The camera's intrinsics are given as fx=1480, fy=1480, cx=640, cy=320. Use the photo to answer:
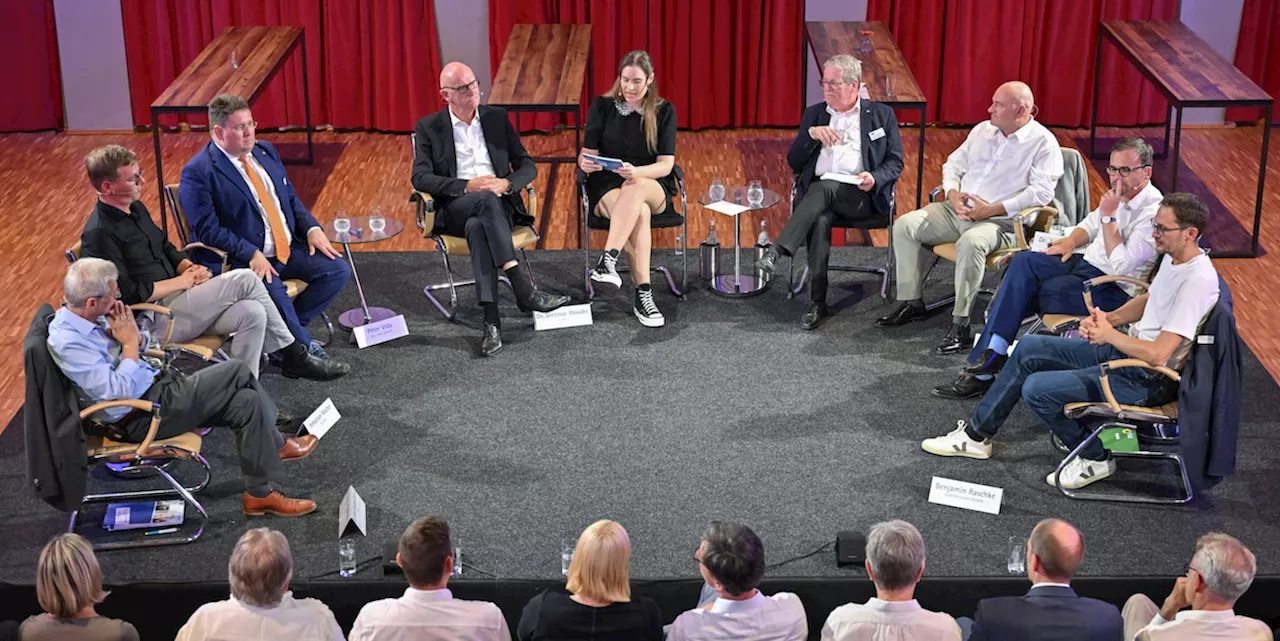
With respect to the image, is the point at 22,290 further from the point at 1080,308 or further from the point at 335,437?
the point at 1080,308

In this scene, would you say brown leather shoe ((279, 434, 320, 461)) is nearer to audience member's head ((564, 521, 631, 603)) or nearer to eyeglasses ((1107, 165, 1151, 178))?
audience member's head ((564, 521, 631, 603))

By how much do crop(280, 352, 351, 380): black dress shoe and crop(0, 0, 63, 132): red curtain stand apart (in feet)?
15.0

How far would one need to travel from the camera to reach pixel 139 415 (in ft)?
15.9

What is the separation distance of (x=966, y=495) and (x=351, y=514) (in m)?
2.06

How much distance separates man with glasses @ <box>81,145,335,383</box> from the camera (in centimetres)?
539

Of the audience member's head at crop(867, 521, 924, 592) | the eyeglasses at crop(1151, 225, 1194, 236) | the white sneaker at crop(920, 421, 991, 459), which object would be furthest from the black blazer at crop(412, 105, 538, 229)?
the audience member's head at crop(867, 521, 924, 592)

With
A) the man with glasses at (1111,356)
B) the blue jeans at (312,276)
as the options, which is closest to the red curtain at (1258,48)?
the man with glasses at (1111,356)

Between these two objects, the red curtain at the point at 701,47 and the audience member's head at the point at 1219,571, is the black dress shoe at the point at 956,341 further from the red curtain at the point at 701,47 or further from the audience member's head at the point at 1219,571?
the red curtain at the point at 701,47

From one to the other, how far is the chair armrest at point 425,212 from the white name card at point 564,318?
1.97 ft

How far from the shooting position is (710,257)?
705 centimetres

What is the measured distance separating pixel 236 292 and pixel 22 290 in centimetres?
206

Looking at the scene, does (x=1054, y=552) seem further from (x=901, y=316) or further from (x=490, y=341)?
(x=490, y=341)

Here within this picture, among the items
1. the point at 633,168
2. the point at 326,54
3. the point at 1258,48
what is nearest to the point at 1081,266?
the point at 633,168

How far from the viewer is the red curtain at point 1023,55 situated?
9367 mm
